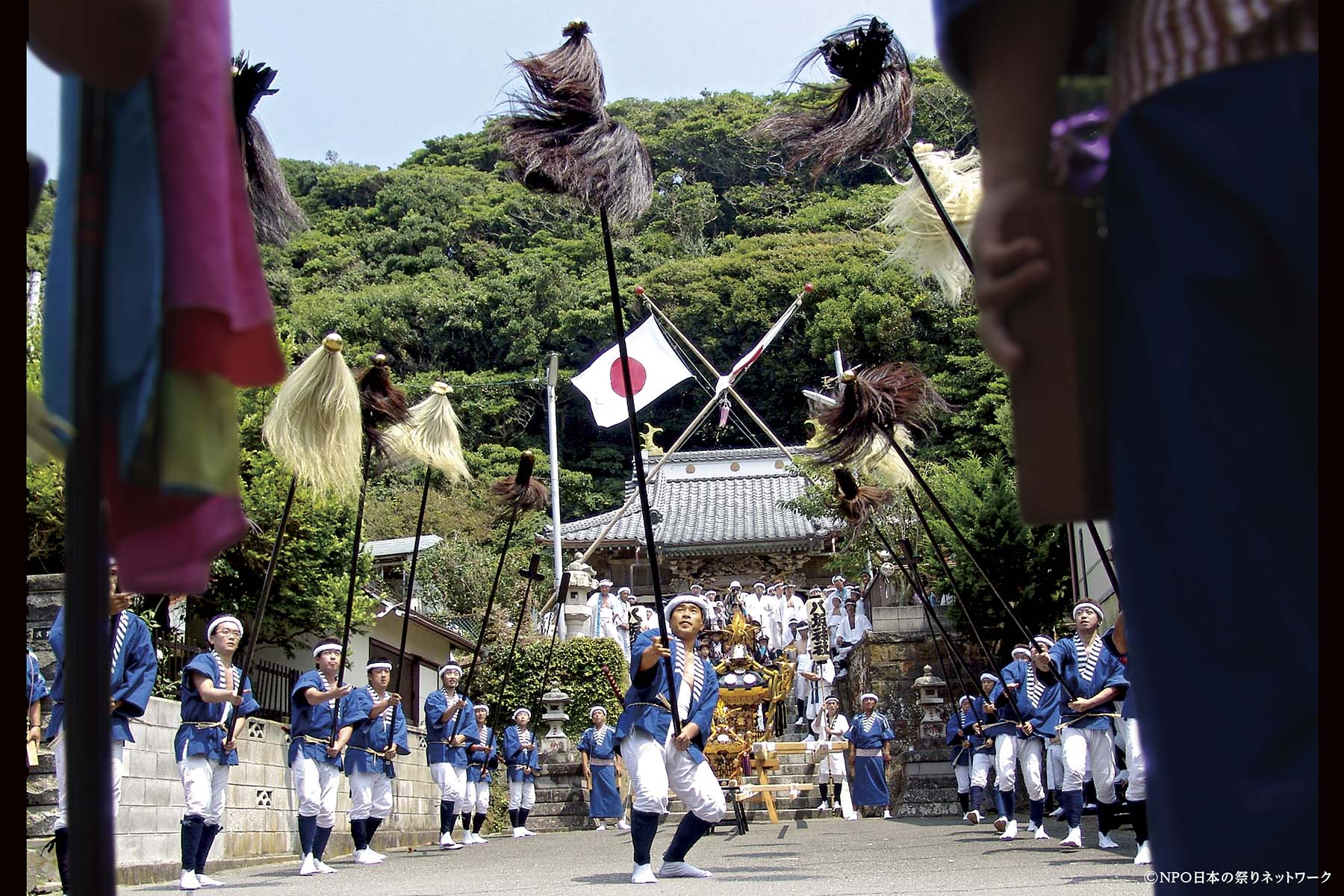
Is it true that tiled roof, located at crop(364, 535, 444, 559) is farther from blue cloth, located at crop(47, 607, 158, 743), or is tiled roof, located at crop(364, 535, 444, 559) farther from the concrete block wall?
blue cloth, located at crop(47, 607, 158, 743)

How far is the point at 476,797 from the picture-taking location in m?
17.2

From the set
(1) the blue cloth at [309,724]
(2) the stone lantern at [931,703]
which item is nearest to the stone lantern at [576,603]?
(2) the stone lantern at [931,703]

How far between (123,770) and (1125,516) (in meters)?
9.87

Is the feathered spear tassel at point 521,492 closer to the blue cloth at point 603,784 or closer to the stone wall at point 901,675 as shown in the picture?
the blue cloth at point 603,784

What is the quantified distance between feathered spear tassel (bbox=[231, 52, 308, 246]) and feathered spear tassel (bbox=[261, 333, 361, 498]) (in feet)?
14.0

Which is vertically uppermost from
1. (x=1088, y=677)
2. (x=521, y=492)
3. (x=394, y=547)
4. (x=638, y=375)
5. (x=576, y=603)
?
(x=638, y=375)

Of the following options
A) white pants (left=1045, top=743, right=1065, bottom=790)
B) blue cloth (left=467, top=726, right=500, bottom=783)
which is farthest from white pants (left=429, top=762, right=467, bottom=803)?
white pants (left=1045, top=743, right=1065, bottom=790)

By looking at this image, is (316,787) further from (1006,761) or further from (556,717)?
(556,717)

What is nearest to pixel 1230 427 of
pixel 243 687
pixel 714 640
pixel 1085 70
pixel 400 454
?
pixel 1085 70

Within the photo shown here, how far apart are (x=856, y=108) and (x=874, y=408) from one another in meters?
4.16

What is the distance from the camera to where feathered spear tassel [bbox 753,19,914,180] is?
5312 millimetres

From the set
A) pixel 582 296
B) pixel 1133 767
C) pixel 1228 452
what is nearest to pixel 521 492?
pixel 1133 767

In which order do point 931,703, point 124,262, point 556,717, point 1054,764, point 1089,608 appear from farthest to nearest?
point 556,717, point 931,703, point 1054,764, point 1089,608, point 124,262

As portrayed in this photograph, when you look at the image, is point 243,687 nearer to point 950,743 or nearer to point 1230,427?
point 1230,427
